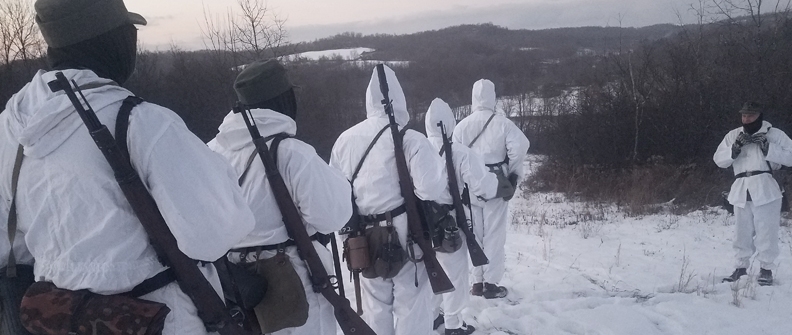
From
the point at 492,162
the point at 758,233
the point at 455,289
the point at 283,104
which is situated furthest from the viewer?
the point at 492,162

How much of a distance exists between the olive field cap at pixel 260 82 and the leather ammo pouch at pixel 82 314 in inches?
61.3

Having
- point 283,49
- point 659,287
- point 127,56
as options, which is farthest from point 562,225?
point 283,49

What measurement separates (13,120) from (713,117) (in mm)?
16558

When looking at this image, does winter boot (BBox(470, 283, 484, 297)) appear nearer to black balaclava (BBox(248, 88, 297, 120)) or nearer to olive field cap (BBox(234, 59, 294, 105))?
black balaclava (BBox(248, 88, 297, 120))

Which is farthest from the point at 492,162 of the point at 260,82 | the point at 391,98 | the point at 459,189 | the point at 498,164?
the point at 260,82

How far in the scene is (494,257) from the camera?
5766mm

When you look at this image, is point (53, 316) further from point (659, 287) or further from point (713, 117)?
point (713, 117)

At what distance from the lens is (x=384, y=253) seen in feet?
12.1

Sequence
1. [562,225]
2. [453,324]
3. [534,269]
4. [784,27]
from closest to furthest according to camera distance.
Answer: [453,324] → [534,269] → [562,225] → [784,27]

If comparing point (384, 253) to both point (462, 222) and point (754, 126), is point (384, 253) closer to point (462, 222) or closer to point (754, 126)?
point (462, 222)

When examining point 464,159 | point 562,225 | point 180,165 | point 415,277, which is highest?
point 180,165

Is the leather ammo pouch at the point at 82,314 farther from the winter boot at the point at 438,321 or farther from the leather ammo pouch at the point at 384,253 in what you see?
the winter boot at the point at 438,321

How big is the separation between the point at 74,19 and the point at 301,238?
1.50 metres

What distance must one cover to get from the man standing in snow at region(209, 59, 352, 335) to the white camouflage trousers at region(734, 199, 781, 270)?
536 centimetres
